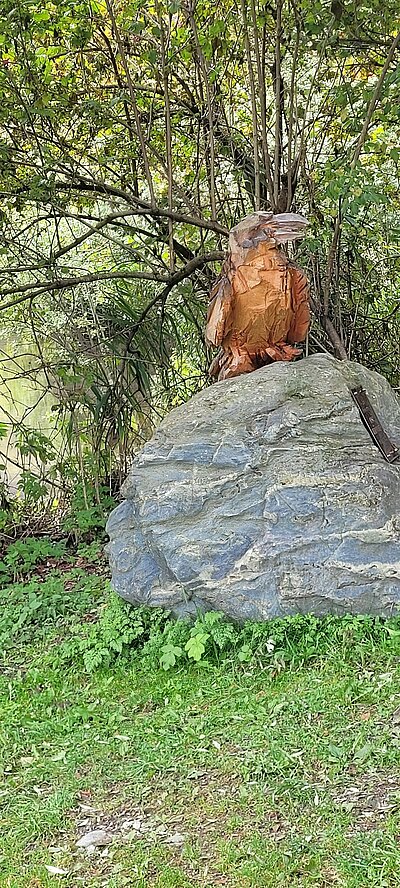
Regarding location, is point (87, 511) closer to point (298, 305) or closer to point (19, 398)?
point (19, 398)

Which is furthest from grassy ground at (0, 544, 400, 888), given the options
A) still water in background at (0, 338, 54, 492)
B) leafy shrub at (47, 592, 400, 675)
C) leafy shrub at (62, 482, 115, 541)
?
still water in background at (0, 338, 54, 492)

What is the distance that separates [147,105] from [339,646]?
3.97 metres

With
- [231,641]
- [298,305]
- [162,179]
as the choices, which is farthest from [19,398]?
[231,641]

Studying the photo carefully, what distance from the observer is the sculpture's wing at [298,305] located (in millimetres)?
4539

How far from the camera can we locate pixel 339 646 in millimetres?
3938

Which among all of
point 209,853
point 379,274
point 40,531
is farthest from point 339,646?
point 379,274

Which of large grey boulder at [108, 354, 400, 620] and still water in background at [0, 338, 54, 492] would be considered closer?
large grey boulder at [108, 354, 400, 620]

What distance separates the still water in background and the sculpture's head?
98.8 inches

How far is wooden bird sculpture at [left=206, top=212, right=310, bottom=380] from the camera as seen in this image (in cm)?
446

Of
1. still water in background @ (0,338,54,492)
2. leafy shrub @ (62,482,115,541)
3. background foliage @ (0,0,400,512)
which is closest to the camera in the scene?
background foliage @ (0,0,400,512)

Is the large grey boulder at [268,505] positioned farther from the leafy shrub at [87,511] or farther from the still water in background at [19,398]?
the still water in background at [19,398]

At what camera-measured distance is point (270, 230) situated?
4.47 metres

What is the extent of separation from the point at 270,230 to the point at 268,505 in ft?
4.70

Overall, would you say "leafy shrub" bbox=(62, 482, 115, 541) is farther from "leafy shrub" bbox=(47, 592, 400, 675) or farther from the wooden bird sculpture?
the wooden bird sculpture
